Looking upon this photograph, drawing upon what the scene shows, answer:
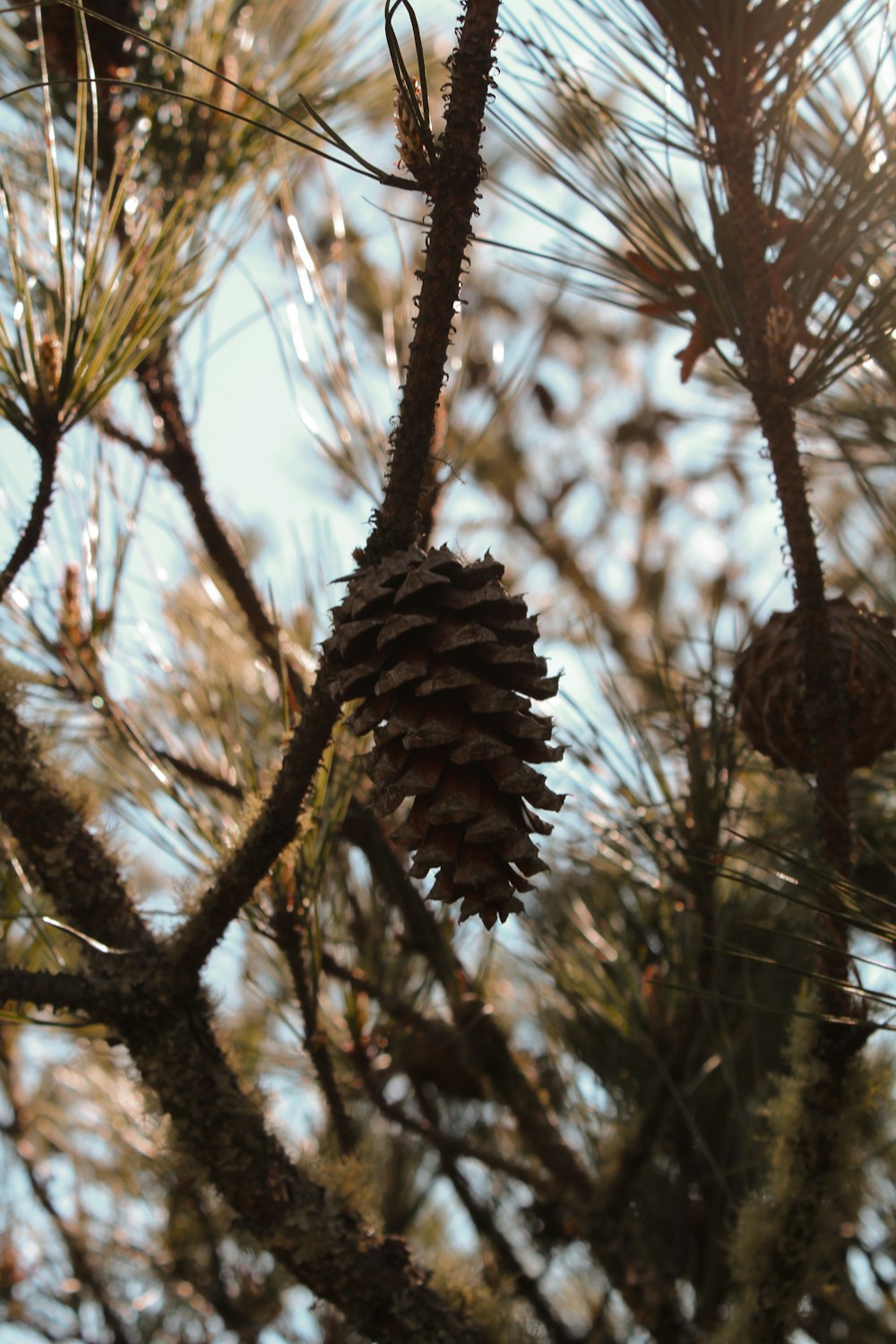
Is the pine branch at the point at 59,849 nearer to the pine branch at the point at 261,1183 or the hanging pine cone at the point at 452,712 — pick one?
the pine branch at the point at 261,1183

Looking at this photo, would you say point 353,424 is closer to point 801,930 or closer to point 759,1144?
point 801,930

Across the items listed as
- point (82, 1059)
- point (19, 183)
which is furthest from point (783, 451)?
point (82, 1059)

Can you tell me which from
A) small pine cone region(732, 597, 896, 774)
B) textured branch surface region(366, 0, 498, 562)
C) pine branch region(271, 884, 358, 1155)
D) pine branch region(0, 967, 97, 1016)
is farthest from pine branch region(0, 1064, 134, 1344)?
textured branch surface region(366, 0, 498, 562)

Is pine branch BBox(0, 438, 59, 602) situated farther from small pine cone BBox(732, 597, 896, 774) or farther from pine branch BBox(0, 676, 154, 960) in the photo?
small pine cone BBox(732, 597, 896, 774)

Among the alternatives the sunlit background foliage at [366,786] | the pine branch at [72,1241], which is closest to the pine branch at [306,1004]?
the sunlit background foliage at [366,786]

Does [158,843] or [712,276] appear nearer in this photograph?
[712,276]
